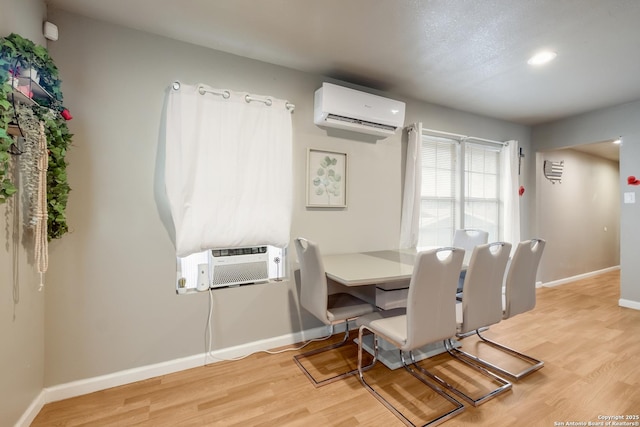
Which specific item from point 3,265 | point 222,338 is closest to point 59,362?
point 3,265

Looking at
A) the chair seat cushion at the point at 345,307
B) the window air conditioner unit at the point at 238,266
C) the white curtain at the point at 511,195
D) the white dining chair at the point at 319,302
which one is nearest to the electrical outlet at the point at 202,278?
the window air conditioner unit at the point at 238,266

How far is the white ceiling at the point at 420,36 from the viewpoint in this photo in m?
1.77

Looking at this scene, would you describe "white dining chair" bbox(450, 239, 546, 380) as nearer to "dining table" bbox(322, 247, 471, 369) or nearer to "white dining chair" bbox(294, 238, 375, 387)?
"dining table" bbox(322, 247, 471, 369)

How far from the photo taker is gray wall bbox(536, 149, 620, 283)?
4438 millimetres

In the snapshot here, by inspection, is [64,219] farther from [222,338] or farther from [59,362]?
[222,338]

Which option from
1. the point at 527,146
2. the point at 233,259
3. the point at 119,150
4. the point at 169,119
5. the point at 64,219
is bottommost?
the point at 233,259

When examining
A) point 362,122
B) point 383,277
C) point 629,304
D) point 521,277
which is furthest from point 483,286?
point 629,304

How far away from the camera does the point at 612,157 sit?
5.43m

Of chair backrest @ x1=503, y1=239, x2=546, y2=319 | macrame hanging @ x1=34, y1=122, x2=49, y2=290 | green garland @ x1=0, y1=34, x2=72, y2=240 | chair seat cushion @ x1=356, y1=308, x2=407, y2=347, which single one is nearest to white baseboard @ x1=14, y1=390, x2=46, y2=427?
macrame hanging @ x1=34, y1=122, x2=49, y2=290

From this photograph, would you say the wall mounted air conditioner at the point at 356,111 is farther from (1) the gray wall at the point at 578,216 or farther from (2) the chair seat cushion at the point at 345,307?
(1) the gray wall at the point at 578,216

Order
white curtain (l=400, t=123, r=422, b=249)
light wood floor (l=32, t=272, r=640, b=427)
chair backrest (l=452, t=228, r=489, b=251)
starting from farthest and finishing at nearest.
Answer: white curtain (l=400, t=123, r=422, b=249)
chair backrest (l=452, t=228, r=489, b=251)
light wood floor (l=32, t=272, r=640, b=427)

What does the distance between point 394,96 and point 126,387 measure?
3.45 metres

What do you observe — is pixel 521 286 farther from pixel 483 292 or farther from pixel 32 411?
pixel 32 411

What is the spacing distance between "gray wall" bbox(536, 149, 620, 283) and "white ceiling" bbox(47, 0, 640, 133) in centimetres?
193
